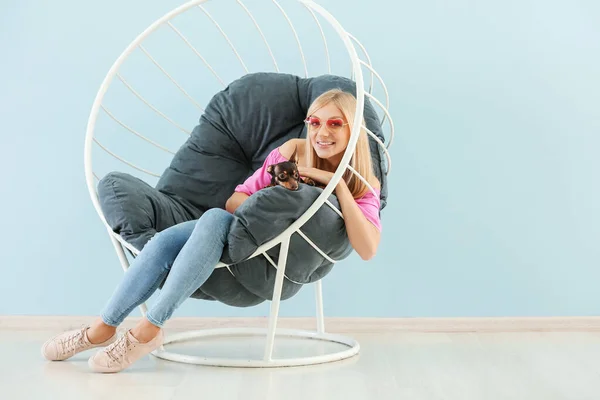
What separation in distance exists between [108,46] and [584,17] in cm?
169

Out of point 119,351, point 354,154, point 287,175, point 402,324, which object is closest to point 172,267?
point 119,351

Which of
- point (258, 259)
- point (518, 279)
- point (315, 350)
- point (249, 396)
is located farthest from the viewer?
point (518, 279)

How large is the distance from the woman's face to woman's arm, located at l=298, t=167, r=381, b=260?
83 millimetres

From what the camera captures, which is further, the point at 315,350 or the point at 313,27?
the point at 313,27

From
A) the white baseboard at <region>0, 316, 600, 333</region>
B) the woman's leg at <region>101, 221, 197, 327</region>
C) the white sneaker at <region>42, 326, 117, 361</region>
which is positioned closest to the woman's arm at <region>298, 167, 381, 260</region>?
the woman's leg at <region>101, 221, 197, 327</region>

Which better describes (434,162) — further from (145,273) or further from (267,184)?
(145,273)

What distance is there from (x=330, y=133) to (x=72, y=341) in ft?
2.85

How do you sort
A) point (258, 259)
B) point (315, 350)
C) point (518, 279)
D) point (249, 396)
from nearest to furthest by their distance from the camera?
point (249, 396) → point (258, 259) → point (315, 350) → point (518, 279)

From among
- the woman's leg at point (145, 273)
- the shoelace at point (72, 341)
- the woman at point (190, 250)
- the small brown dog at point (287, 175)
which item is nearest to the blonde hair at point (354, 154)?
the woman at point (190, 250)

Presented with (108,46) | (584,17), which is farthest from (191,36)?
(584,17)

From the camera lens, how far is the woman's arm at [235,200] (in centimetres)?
244

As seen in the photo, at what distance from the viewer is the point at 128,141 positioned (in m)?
2.97

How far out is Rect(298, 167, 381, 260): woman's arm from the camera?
214 centimetres

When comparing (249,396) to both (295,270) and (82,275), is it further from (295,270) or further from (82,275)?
(82,275)
